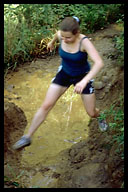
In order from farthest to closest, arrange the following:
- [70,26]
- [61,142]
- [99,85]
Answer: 1. [99,85]
2. [61,142]
3. [70,26]

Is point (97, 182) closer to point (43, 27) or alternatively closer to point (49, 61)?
point (49, 61)

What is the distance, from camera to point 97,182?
3.37 metres

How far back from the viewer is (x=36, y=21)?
6.51m

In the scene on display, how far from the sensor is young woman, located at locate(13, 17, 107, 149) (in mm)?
3100

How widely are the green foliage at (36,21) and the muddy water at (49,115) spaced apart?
39cm

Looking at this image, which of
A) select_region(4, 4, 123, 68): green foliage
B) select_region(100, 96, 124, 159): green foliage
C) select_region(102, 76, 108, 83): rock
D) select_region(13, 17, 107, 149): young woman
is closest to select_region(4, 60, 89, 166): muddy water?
select_region(4, 4, 123, 68): green foliage

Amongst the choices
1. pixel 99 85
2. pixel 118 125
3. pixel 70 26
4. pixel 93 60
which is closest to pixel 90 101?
pixel 118 125

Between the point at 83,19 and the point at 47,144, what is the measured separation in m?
3.32

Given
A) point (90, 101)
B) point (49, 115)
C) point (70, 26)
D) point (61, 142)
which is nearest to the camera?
point (70, 26)

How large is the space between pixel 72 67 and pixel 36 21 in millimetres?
3399

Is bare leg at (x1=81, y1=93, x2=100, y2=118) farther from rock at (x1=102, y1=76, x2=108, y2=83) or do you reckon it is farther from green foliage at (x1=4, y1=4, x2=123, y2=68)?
green foliage at (x1=4, y1=4, x2=123, y2=68)

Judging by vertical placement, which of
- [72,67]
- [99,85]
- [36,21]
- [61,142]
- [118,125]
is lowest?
[61,142]

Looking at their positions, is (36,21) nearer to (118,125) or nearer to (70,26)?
(70,26)

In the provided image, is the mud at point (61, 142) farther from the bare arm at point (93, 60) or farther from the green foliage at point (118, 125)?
the bare arm at point (93, 60)
